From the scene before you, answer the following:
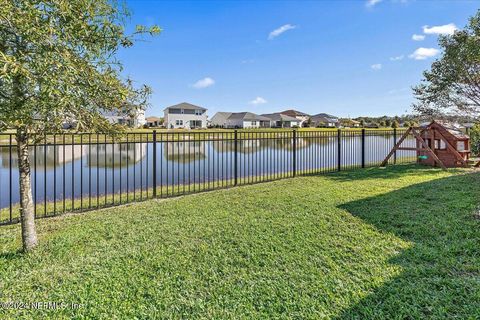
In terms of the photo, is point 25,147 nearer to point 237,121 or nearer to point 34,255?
point 34,255

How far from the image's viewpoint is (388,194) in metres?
6.27

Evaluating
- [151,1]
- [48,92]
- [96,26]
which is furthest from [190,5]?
[48,92]

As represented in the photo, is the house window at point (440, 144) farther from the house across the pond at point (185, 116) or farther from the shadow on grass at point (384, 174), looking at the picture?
the house across the pond at point (185, 116)

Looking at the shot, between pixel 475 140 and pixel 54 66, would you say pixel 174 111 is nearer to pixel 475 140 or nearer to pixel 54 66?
pixel 475 140

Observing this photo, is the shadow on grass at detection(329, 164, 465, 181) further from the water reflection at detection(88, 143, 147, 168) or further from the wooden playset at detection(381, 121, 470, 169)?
the water reflection at detection(88, 143, 147, 168)

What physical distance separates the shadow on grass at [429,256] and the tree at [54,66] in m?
2.99

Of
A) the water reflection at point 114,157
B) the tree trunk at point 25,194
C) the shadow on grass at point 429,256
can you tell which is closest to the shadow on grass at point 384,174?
the shadow on grass at point 429,256

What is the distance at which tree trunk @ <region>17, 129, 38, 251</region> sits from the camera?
3.45 m

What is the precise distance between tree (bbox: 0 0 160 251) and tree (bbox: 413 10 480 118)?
11082mm

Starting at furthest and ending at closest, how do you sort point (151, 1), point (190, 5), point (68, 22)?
point (190, 5) < point (151, 1) < point (68, 22)

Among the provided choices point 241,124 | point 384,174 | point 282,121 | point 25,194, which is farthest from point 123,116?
point 282,121

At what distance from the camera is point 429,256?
3289mm

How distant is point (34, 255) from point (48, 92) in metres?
2.34

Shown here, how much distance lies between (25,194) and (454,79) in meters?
13.6
